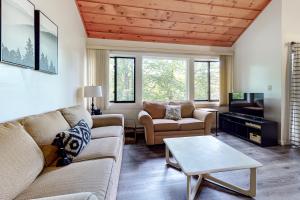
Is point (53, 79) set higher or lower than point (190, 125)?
higher

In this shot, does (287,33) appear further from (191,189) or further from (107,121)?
(107,121)

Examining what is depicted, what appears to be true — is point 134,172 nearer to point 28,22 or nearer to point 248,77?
point 28,22

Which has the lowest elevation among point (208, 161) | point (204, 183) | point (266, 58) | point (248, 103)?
point (204, 183)

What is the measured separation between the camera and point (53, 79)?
95.4 inches

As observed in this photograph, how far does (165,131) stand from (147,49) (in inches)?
84.5

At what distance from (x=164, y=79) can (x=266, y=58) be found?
2.34 m

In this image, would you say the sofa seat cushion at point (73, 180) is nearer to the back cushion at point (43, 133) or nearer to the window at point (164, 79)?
the back cushion at point (43, 133)

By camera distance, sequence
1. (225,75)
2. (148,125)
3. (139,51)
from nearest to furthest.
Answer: (148,125) < (139,51) < (225,75)

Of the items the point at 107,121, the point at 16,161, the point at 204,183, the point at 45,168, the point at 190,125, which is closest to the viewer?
the point at 16,161

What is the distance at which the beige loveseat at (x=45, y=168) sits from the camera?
104 centimetres

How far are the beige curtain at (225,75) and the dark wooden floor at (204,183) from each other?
1.99 metres

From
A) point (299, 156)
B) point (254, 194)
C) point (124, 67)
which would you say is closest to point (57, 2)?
point (124, 67)

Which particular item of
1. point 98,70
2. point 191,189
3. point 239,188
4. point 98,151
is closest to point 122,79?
point 98,70

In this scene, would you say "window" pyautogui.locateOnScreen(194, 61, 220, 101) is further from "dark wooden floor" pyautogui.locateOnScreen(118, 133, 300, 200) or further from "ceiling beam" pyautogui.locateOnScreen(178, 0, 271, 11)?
Result: "dark wooden floor" pyautogui.locateOnScreen(118, 133, 300, 200)
